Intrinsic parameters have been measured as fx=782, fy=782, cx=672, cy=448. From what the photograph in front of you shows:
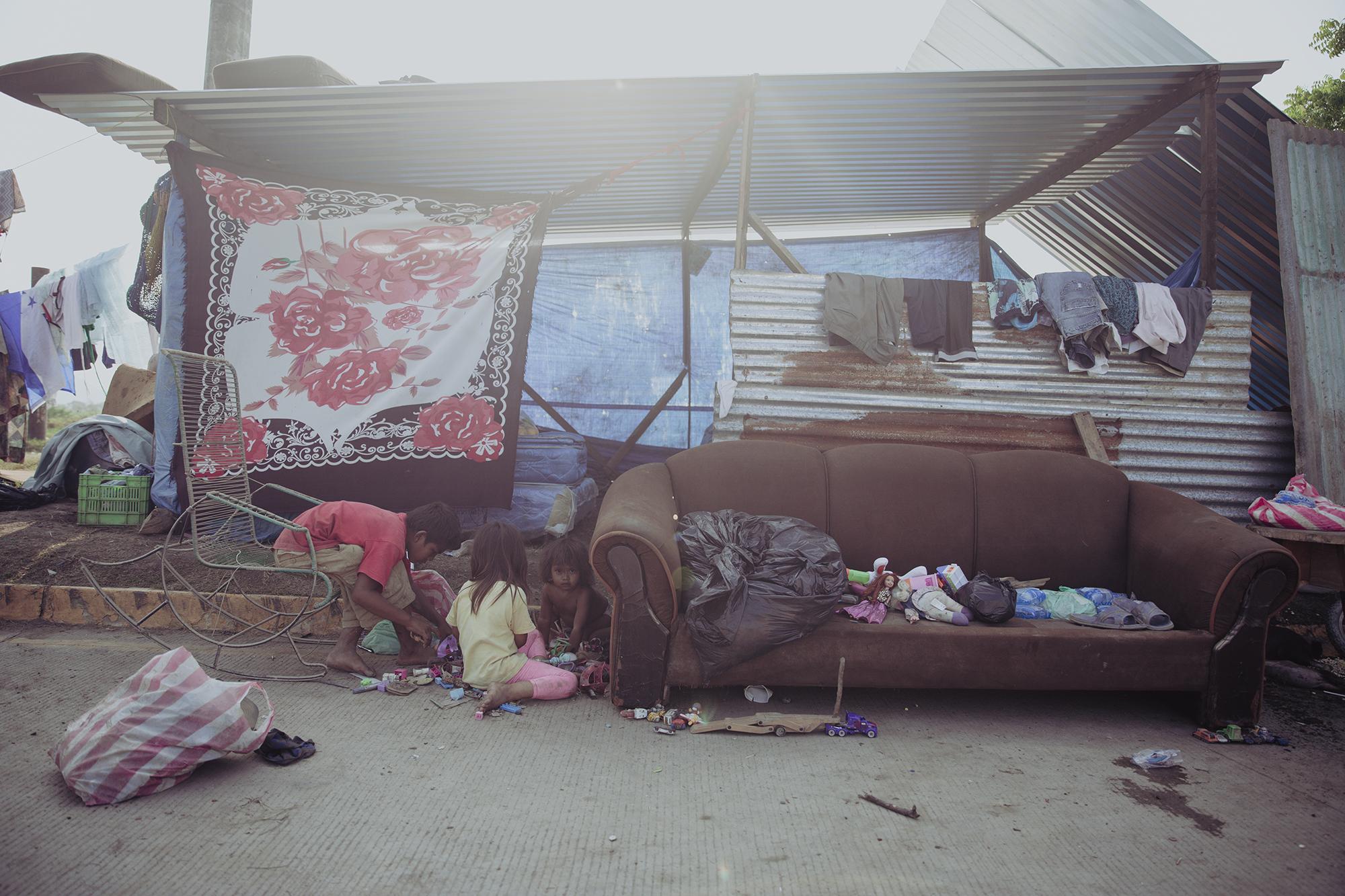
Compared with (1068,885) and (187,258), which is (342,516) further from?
(1068,885)

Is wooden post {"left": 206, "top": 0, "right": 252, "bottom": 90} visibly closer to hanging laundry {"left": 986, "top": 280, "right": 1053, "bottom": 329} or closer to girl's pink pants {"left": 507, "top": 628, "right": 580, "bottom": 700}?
girl's pink pants {"left": 507, "top": 628, "right": 580, "bottom": 700}

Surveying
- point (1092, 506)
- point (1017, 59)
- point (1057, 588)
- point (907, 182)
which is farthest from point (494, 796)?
point (1017, 59)

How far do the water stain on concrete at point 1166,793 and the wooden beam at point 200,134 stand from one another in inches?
240

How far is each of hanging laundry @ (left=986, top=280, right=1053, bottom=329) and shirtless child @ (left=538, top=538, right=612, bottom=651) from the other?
325 cm

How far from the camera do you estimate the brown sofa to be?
10.7 ft

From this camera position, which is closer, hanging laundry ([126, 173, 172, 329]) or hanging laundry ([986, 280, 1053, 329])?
hanging laundry ([986, 280, 1053, 329])

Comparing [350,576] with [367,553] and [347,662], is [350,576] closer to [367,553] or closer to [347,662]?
[367,553]

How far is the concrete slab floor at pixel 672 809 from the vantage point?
7.00 feet

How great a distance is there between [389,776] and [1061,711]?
9.36 ft

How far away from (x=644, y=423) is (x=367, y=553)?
412cm

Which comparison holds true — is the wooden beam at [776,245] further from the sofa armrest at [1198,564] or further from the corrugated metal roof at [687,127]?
the sofa armrest at [1198,564]

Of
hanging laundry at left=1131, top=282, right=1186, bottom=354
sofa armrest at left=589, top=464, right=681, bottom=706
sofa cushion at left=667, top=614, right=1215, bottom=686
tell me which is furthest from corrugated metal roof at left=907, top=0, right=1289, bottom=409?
sofa armrest at left=589, top=464, right=681, bottom=706

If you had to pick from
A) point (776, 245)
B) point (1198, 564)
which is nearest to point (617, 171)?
point (776, 245)

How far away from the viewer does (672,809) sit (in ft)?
8.31
